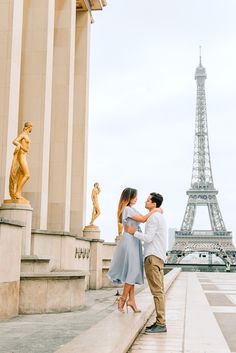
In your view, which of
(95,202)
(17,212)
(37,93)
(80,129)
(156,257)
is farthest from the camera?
(80,129)

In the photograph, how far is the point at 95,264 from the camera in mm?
21109

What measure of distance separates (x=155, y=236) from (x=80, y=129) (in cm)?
2134

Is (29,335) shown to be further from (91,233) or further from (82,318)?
(91,233)

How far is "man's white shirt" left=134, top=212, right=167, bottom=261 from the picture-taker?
25.5 ft

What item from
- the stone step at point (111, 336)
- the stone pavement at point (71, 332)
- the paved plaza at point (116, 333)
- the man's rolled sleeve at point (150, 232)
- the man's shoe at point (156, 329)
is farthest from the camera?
the man's rolled sleeve at point (150, 232)

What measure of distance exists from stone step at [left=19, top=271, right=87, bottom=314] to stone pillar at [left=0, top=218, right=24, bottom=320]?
10.2 inches

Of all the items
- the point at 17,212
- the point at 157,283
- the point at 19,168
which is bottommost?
the point at 157,283

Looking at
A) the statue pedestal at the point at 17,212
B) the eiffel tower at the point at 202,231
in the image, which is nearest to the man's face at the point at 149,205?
the statue pedestal at the point at 17,212

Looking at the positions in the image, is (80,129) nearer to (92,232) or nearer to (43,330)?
(92,232)

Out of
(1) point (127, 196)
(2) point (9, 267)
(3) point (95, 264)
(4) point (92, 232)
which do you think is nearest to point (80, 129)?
(4) point (92, 232)

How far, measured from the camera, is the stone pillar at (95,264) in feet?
67.2

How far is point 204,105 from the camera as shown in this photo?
110 meters

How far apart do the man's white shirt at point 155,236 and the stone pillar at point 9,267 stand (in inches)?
124

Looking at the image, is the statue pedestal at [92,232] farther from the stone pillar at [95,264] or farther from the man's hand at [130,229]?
the man's hand at [130,229]
